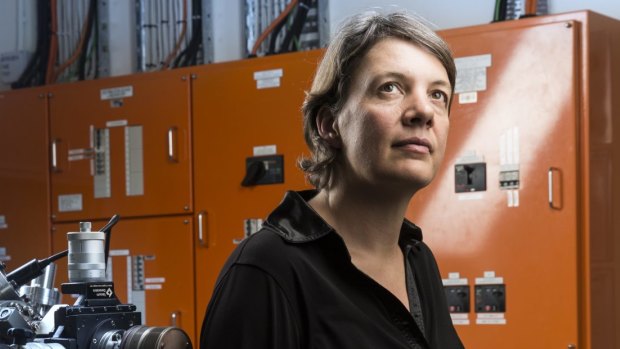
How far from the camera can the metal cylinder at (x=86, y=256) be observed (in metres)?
1.97

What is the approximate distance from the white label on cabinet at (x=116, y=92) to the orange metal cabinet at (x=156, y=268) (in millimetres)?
581

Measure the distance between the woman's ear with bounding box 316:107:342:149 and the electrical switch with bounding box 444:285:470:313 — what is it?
2293mm

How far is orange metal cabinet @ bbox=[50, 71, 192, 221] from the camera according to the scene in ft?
14.7

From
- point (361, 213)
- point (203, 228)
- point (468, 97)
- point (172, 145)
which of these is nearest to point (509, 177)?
point (468, 97)

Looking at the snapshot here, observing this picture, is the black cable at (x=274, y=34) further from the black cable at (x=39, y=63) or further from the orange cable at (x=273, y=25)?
the black cable at (x=39, y=63)

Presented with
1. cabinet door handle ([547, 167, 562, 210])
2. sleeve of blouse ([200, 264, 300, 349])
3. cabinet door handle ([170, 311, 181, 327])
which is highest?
cabinet door handle ([547, 167, 562, 210])

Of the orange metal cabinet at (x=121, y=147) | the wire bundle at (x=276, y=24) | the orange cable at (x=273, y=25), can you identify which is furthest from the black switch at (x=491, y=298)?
the orange cable at (x=273, y=25)

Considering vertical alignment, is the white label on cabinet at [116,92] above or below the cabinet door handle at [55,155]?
above

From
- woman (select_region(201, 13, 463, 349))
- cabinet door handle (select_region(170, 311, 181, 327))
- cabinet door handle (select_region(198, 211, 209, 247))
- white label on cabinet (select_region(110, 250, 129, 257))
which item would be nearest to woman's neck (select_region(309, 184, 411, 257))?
woman (select_region(201, 13, 463, 349))

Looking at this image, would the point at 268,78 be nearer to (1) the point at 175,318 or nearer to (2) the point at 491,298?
(1) the point at 175,318

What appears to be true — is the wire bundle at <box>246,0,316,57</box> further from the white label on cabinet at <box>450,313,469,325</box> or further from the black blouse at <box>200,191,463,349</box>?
the black blouse at <box>200,191,463,349</box>

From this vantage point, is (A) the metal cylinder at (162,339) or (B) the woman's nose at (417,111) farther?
(A) the metal cylinder at (162,339)

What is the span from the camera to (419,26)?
152 cm

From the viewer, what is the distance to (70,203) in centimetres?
479
